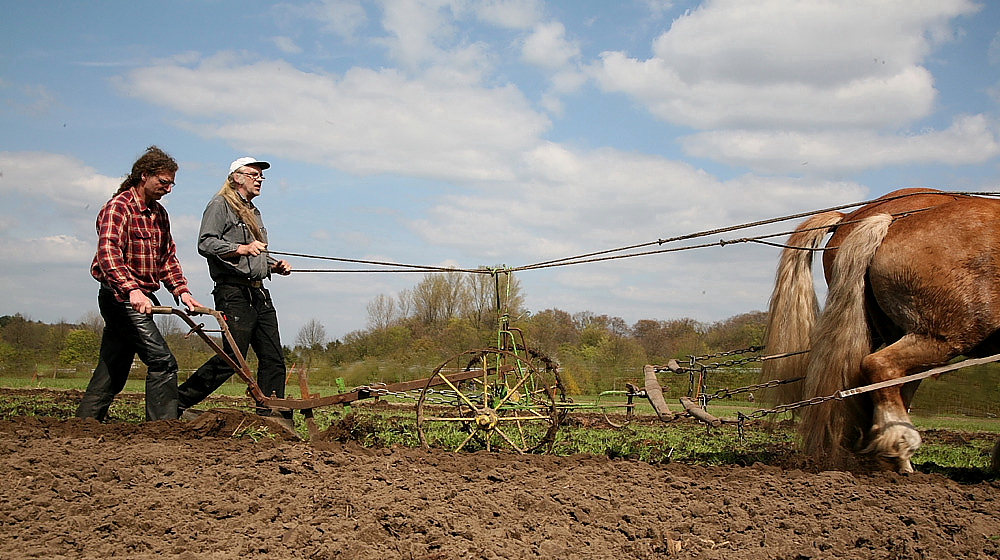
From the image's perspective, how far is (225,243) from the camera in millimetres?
5473

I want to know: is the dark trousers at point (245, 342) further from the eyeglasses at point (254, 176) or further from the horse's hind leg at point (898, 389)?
the horse's hind leg at point (898, 389)

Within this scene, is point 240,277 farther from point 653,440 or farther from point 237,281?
point 653,440

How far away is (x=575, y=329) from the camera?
18.1m

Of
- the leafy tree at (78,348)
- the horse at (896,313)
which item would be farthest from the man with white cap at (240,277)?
the leafy tree at (78,348)

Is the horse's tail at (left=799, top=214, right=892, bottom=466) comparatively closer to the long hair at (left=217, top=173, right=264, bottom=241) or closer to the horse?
the horse

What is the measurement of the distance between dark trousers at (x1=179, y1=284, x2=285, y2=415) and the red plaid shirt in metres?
0.41

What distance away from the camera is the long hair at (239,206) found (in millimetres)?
5668

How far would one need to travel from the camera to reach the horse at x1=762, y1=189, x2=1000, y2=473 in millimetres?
4371

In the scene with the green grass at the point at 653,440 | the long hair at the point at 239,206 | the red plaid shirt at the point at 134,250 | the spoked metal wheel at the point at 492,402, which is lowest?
the green grass at the point at 653,440

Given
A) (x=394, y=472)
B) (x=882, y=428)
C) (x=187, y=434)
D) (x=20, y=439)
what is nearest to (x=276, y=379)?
(x=187, y=434)

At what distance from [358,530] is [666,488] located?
165cm

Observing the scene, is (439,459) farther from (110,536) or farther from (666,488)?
(110,536)

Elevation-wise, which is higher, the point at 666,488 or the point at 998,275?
the point at 998,275

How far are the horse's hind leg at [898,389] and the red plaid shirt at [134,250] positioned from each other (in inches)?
193
